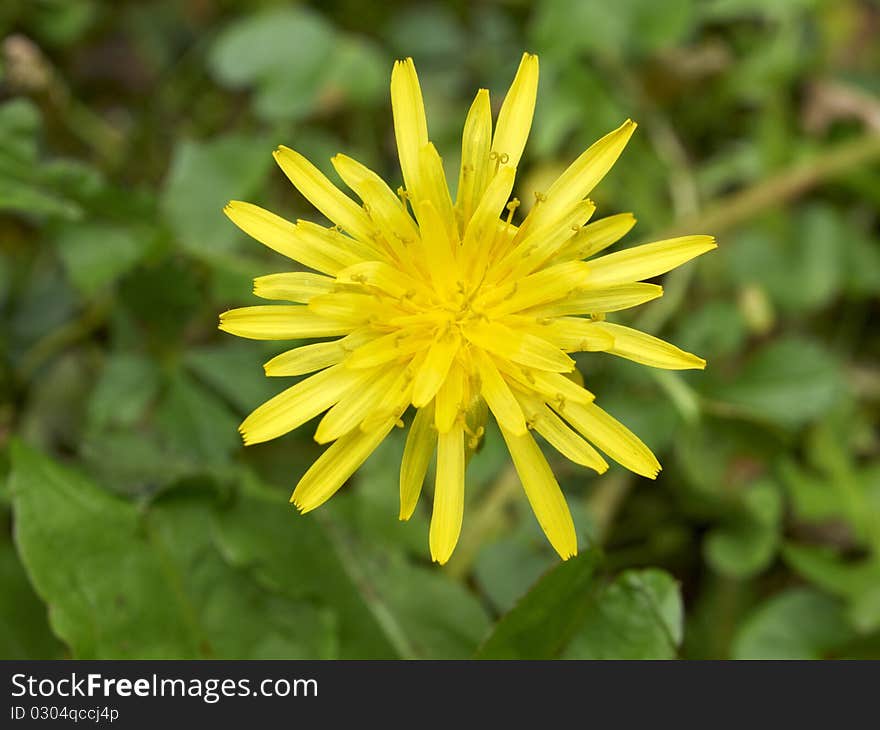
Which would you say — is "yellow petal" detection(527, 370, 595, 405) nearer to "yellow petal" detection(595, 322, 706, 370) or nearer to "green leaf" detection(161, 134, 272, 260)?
"yellow petal" detection(595, 322, 706, 370)

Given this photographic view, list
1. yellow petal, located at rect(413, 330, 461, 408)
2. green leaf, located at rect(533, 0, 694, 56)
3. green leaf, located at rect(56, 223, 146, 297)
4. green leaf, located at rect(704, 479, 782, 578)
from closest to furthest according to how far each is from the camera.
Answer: yellow petal, located at rect(413, 330, 461, 408)
green leaf, located at rect(56, 223, 146, 297)
green leaf, located at rect(704, 479, 782, 578)
green leaf, located at rect(533, 0, 694, 56)

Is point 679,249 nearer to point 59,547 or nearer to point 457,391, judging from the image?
point 457,391

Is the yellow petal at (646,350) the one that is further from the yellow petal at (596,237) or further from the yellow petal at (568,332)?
the yellow petal at (596,237)

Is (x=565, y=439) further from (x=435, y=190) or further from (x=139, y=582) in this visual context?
(x=139, y=582)

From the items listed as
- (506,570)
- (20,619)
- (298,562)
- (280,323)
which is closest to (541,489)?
(280,323)

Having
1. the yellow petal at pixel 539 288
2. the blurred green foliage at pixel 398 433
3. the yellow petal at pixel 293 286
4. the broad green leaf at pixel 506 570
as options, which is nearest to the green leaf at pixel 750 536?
the blurred green foliage at pixel 398 433

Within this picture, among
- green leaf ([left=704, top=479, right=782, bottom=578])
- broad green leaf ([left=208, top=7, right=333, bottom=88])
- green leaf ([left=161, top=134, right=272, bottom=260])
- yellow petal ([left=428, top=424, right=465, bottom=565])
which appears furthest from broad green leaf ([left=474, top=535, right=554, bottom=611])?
broad green leaf ([left=208, top=7, right=333, bottom=88])
